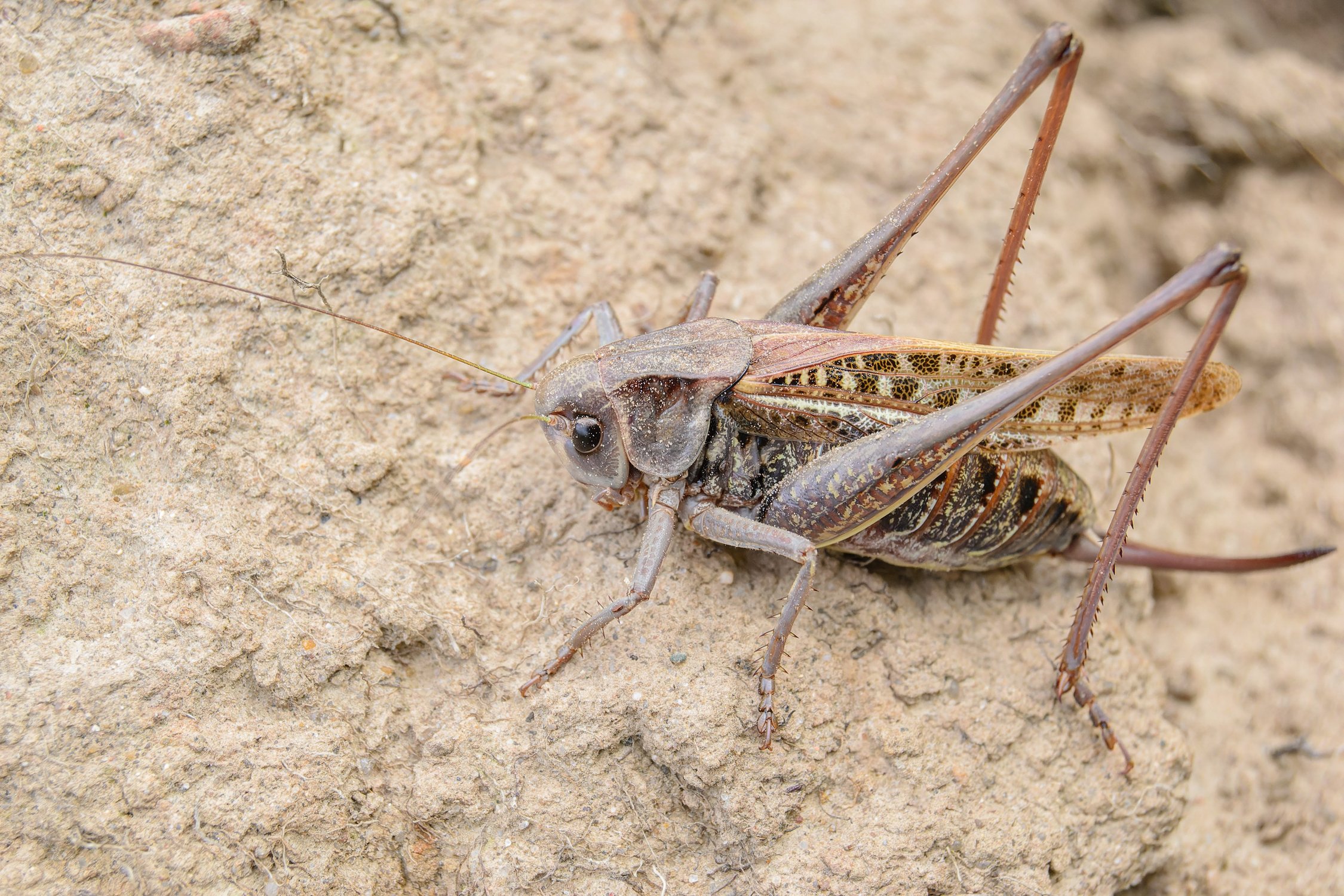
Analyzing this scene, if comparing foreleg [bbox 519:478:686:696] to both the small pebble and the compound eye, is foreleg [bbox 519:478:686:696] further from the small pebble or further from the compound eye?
the small pebble

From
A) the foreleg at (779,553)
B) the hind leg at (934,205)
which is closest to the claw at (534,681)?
the foreleg at (779,553)

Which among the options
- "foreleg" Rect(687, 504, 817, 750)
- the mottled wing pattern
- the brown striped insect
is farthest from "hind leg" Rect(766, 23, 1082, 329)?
"foreleg" Rect(687, 504, 817, 750)

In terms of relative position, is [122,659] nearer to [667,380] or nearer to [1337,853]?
[667,380]

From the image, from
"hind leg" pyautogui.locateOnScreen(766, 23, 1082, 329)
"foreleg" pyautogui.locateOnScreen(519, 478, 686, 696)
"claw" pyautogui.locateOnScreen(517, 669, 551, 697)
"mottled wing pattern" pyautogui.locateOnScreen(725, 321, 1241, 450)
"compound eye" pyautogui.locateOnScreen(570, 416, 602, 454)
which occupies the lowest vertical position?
"claw" pyautogui.locateOnScreen(517, 669, 551, 697)

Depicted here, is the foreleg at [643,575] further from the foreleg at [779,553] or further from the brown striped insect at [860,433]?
the foreleg at [779,553]

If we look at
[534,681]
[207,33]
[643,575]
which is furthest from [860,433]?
[207,33]

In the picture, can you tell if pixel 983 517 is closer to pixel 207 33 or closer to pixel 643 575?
pixel 643 575
